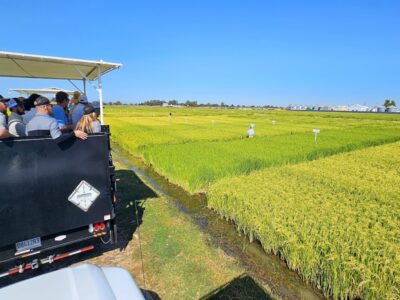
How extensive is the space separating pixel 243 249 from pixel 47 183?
3647 millimetres

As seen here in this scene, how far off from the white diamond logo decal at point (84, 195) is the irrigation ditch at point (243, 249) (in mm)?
2605

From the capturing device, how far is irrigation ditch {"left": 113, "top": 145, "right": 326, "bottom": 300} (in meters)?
3.86

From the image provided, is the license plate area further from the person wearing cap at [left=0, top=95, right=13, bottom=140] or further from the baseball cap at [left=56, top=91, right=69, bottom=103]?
the baseball cap at [left=56, top=91, right=69, bottom=103]

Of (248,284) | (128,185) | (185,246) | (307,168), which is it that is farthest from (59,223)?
(307,168)

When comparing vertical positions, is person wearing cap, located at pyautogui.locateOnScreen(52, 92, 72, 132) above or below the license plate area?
above

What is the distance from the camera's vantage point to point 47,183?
10.2 ft

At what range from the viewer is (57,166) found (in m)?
3.18

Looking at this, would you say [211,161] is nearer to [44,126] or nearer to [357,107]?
[44,126]

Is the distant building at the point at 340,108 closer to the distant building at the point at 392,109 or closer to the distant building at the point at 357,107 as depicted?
the distant building at the point at 357,107

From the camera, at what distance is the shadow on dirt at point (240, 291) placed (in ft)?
11.6

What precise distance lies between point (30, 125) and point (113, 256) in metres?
2.55

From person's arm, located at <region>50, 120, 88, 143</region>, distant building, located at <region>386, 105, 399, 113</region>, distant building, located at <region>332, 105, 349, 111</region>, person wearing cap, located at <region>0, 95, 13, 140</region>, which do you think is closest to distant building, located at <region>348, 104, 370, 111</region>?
distant building, located at <region>332, 105, 349, 111</region>

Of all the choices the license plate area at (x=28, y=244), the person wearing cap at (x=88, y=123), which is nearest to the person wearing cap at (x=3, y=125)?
the person wearing cap at (x=88, y=123)

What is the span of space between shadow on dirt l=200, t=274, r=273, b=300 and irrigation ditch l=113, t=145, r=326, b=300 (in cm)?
17
